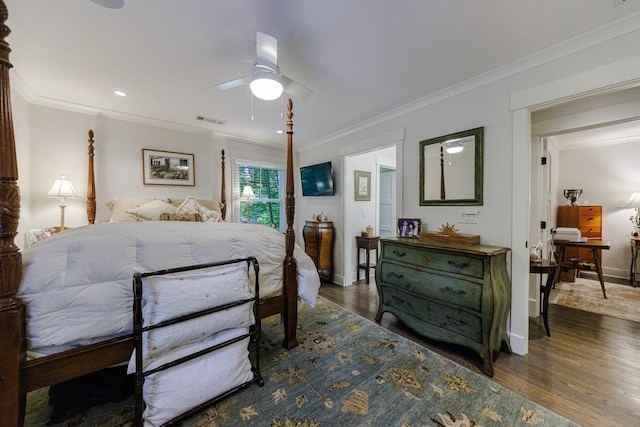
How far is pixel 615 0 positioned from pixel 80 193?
5184mm

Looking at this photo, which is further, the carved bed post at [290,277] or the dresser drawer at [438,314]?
the carved bed post at [290,277]

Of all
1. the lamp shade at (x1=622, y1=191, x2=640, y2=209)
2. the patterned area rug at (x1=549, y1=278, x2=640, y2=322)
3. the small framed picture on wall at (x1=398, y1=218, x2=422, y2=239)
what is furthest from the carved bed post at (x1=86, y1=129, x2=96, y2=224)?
the lamp shade at (x1=622, y1=191, x2=640, y2=209)

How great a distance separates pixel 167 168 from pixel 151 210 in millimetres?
996

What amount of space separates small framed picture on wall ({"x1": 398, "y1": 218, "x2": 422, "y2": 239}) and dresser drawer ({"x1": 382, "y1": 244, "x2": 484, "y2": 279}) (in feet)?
1.27

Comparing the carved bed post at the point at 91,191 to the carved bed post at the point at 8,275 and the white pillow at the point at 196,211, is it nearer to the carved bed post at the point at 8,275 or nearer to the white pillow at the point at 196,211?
the white pillow at the point at 196,211

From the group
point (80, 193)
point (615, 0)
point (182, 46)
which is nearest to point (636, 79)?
point (615, 0)

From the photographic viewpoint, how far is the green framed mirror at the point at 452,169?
235cm

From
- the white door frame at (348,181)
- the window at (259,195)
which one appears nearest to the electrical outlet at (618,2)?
the white door frame at (348,181)

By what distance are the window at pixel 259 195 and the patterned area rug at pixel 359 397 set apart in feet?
8.85

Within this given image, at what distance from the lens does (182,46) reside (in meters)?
1.86

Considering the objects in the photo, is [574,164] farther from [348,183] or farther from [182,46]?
[182,46]

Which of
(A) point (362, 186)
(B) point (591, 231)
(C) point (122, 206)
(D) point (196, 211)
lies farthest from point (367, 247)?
(B) point (591, 231)

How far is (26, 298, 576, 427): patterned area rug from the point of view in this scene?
1.39m

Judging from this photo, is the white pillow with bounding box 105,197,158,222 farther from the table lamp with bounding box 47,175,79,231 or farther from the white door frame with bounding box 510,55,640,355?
the white door frame with bounding box 510,55,640,355
